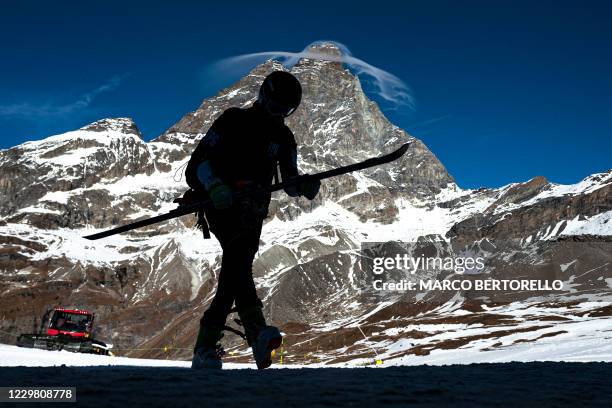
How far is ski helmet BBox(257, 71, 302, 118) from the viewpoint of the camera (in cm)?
827

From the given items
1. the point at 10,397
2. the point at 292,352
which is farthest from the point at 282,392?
the point at 292,352

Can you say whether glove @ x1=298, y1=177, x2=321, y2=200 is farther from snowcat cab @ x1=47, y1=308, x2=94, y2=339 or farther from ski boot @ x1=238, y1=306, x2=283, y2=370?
snowcat cab @ x1=47, y1=308, x2=94, y2=339

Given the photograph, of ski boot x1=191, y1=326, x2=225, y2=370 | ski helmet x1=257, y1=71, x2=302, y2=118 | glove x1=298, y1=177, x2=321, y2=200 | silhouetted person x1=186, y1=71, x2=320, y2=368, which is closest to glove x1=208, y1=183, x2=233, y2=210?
silhouetted person x1=186, y1=71, x2=320, y2=368

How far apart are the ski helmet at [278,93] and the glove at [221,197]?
153cm

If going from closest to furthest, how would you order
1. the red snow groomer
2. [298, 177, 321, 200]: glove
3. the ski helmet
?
the ski helmet → [298, 177, 321, 200]: glove → the red snow groomer

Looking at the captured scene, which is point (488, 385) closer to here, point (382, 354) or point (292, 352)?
point (382, 354)

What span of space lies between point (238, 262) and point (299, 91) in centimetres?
241

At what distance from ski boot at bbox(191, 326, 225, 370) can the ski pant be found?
6.8 inches

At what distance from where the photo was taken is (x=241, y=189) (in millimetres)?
7781

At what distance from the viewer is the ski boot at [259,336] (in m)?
7.59

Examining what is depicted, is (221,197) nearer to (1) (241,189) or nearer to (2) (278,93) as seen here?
(1) (241,189)

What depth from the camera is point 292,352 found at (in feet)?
493

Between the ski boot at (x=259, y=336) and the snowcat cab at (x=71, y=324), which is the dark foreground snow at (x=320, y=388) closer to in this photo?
the ski boot at (x=259, y=336)

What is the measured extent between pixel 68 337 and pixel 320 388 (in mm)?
55591
